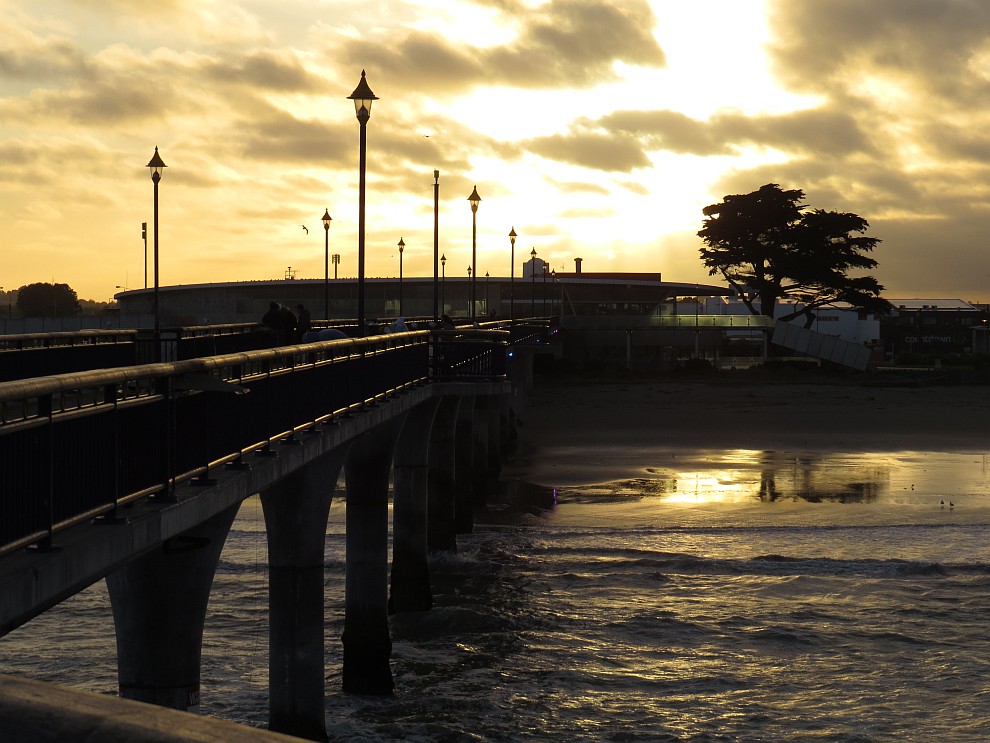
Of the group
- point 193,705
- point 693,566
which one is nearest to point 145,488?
point 193,705

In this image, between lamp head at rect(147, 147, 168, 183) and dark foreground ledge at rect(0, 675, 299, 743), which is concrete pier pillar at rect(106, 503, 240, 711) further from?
lamp head at rect(147, 147, 168, 183)

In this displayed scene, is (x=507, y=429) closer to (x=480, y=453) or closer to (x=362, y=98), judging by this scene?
(x=480, y=453)

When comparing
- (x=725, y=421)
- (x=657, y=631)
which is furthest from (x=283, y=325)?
(x=725, y=421)

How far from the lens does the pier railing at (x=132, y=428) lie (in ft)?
24.3

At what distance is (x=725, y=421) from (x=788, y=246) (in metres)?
34.8

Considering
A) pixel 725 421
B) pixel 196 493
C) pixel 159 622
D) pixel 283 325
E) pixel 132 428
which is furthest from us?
pixel 725 421

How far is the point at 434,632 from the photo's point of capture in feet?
86.6

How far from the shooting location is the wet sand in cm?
5734

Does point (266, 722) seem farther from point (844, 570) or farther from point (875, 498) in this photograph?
point (875, 498)

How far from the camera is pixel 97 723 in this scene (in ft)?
8.43

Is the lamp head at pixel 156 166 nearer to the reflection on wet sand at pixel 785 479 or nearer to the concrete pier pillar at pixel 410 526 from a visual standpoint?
the concrete pier pillar at pixel 410 526

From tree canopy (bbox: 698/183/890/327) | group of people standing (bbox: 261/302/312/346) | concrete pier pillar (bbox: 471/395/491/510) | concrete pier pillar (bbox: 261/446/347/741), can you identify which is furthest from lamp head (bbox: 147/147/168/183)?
tree canopy (bbox: 698/183/890/327)

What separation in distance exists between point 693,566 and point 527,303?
353 feet

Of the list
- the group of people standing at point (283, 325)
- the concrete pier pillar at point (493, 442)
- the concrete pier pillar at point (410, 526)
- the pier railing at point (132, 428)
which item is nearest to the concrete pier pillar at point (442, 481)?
the concrete pier pillar at point (410, 526)
